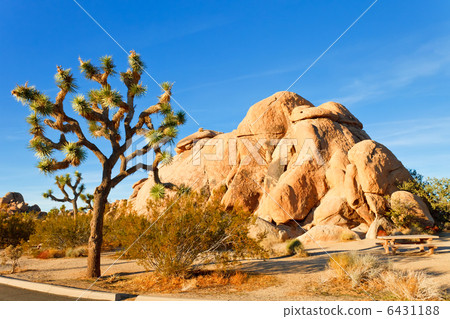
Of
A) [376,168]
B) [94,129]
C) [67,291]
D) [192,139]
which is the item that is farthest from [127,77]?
[192,139]

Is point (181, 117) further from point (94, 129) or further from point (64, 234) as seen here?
point (64, 234)

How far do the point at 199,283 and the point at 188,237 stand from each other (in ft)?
4.00

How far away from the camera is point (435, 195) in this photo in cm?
1956

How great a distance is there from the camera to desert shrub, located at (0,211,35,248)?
2098 centimetres

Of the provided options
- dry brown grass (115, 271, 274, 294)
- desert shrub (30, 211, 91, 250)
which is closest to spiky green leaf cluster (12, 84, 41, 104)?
dry brown grass (115, 271, 274, 294)

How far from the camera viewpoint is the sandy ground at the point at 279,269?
7.89 metres

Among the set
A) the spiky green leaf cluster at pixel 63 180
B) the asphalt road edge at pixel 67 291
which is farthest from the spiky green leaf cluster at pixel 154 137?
the spiky green leaf cluster at pixel 63 180

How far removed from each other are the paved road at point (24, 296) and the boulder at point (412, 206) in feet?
52.9

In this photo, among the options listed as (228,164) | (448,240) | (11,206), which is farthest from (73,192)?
(11,206)
